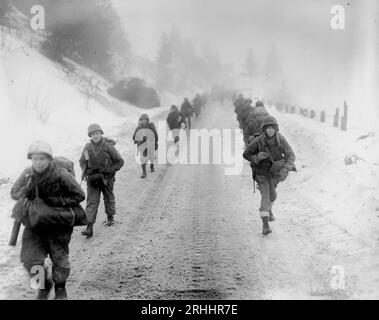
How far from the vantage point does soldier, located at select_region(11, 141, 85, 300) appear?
4945 mm

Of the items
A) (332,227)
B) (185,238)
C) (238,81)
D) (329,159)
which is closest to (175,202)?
(185,238)

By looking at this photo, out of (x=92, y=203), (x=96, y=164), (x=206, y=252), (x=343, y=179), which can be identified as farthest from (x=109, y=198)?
(x=343, y=179)

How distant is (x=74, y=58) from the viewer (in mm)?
30438

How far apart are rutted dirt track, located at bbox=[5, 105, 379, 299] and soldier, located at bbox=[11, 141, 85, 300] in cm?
53

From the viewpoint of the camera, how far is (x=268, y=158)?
25.0 feet

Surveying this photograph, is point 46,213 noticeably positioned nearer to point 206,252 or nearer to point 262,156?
point 206,252

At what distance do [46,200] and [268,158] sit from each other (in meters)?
4.01

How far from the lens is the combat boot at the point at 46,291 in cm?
531

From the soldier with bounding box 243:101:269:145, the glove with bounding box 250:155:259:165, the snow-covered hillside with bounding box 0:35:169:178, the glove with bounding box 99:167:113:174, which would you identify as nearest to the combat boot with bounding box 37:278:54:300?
the glove with bounding box 99:167:113:174

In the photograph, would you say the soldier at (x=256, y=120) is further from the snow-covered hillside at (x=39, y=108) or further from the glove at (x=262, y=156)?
the snow-covered hillside at (x=39, y=108)

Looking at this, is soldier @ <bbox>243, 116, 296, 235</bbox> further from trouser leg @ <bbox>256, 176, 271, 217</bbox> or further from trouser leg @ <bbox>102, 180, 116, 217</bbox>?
trouser leg @ <bbox>102, 180, 116, 217</bbox>

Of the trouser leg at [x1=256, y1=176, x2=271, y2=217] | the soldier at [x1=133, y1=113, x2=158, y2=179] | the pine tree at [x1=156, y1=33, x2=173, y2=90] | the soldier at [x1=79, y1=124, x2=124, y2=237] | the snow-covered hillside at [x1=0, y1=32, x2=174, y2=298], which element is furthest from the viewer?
the pine tree at [x1=156, y1=33, x2=173, y2=90]

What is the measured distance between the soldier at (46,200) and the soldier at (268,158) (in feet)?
11.6

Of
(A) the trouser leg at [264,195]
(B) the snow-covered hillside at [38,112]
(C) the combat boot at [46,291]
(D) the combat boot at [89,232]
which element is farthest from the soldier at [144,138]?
(C) the combat boot at [46,291]
